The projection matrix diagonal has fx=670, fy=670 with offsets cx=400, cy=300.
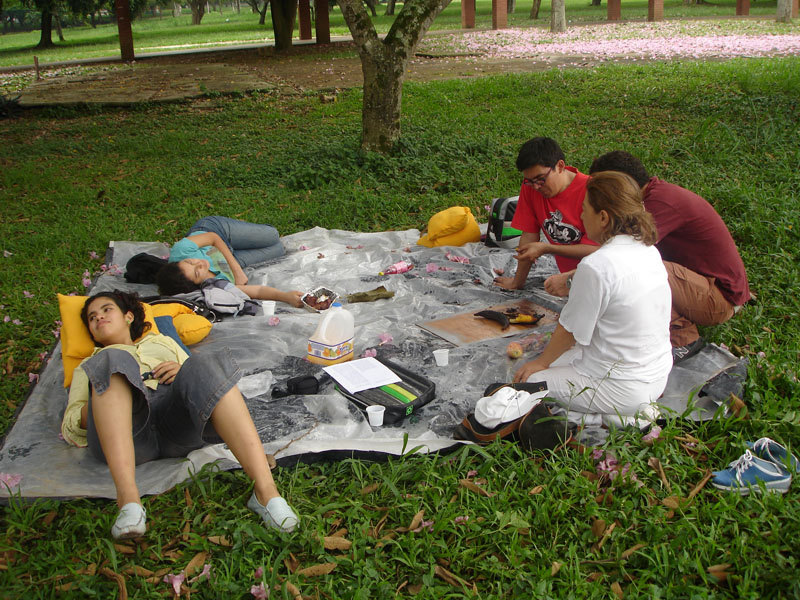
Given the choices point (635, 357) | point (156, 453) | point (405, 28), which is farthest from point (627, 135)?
point (156, 453)

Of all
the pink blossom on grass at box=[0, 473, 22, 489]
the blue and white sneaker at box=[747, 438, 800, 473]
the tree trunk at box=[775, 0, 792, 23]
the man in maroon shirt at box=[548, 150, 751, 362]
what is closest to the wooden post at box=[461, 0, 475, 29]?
the tree trunk at box=[775, 0, 792, 23]

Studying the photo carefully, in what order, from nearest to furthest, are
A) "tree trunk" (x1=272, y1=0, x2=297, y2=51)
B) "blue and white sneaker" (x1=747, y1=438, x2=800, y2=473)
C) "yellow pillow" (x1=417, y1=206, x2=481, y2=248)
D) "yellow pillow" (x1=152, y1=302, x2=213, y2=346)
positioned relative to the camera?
"blue and white sneaker" (x1=747, y1=438, x2=800, y2=473), "yellow pillow" (x1=152, y1=302, x2=213, y2=346), "yellow pillow" (x1=417, y1=206, x2=481, y2=248), "tree trunk" (x1=272, y1=0, x2=297, y2=51)

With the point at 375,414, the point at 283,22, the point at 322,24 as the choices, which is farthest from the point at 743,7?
the point at 375,414

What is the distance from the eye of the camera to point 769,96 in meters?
8.69

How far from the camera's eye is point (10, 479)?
2961 mm

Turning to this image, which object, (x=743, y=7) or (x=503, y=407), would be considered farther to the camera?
(x=743, y=7)

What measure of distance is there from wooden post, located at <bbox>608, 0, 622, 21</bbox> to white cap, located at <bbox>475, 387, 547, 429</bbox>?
2439 centimetres

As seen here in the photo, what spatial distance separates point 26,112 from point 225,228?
8.94 m

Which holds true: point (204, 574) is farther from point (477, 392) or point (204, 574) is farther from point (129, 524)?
point (477, 392)

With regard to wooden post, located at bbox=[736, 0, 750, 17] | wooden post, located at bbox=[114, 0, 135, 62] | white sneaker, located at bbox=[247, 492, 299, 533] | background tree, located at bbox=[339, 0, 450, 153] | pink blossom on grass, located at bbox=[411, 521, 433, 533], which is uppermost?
wooden post, located at bbox=[736, 0, 750, 17]

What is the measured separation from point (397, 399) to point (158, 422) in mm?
1166

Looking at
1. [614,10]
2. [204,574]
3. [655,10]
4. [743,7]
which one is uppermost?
[614,10]

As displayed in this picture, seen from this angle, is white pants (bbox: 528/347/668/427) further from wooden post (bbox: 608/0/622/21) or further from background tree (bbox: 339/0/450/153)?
wooden post (bbox: 608/0/622/21)

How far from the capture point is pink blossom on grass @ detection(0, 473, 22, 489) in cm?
293
